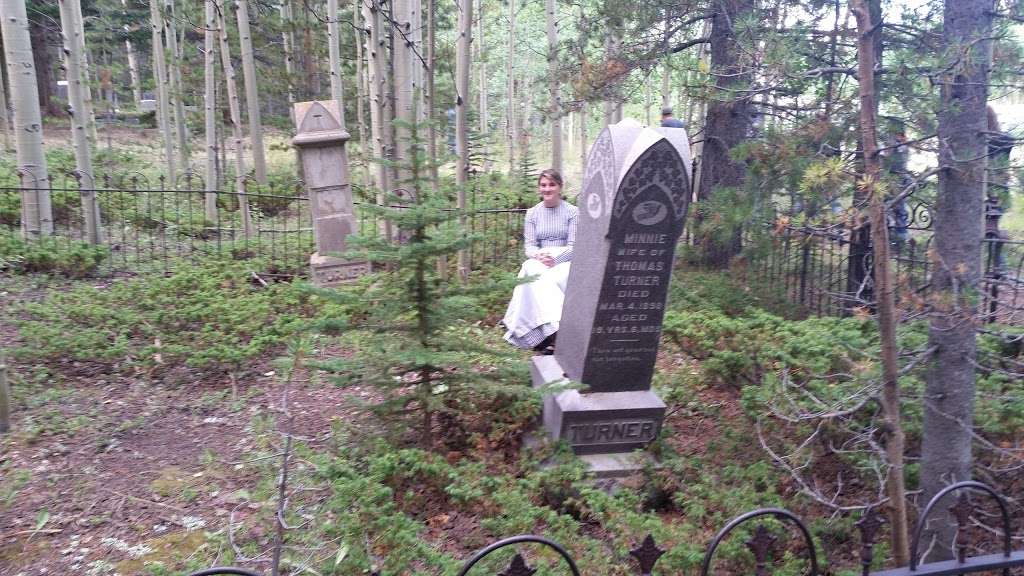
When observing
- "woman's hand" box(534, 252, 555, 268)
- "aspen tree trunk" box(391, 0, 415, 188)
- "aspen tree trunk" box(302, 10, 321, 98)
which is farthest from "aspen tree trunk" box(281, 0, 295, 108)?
"woman's hand" box(534, 252, 555, 268)

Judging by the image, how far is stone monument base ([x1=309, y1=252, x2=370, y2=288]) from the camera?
794 cm

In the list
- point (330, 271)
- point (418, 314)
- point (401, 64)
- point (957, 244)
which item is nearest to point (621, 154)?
point (418, 314)

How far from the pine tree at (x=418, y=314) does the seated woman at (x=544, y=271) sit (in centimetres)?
161

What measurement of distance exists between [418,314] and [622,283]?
1.23 meters

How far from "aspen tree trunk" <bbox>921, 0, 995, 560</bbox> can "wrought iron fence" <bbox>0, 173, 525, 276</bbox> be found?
409 cm

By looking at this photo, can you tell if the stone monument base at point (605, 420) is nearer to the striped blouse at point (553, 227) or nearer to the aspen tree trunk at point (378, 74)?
the striped blouse at point (553, 227)

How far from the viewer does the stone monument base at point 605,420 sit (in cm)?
436

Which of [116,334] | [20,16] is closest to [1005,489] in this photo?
[116,334]

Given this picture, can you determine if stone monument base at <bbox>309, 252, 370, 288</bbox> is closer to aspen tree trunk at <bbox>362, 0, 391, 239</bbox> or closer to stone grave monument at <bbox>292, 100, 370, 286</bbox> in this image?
stone grave monument at <bbox>292, 100, 370, 286</bbox>

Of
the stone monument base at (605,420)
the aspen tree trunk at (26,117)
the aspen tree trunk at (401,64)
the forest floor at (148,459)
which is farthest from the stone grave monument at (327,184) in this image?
the stone monument base at (605,420)

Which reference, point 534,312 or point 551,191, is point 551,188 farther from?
point 534,312

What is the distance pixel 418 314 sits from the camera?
13.4 ft

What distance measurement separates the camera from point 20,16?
7496 millimetres

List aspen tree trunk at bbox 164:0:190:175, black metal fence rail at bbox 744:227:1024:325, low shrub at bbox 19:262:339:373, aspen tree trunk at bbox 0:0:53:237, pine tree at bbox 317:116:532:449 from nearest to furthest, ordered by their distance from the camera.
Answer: pine tree at bbox 317:116:532:449
low shrub at bbox 19:262:339:373
black metal fence rail at bbox 744:227:1024:325
aspen tree trunk at bbox 0:0:53:237
aspen tree trunk at bbox 164:0:190:175
